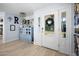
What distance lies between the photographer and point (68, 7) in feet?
6.84

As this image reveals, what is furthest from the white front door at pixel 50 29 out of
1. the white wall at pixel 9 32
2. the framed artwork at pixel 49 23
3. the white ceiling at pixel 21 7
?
the white wall at pixel 9 32

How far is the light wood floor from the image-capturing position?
2119 mm

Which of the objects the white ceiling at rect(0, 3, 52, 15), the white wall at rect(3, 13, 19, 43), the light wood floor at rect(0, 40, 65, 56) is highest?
the white ceiling at rect(0, 3, 52, 15)

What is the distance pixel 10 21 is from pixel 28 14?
417 mm

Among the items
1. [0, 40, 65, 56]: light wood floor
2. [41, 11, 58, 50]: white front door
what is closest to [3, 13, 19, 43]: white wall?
[0, 40, 65, 56]: light wood floor

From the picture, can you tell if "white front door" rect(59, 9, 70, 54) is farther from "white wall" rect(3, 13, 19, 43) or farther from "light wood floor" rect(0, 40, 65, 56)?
"white wall" rect(3, 13, 19, 43)

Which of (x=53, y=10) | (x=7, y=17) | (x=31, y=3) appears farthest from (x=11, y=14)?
(x=53, y=10)

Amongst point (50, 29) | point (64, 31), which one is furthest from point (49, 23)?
point (64, 31)

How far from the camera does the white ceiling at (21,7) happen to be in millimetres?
2094

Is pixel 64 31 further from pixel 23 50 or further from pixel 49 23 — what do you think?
pixel 23 50

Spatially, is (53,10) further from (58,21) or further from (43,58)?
(43,58)

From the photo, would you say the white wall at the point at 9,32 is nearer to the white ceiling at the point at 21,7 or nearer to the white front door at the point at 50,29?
the white ceiling at the point at 21,7

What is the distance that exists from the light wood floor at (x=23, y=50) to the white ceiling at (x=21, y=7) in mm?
659

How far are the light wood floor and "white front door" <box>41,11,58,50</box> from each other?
13cm
